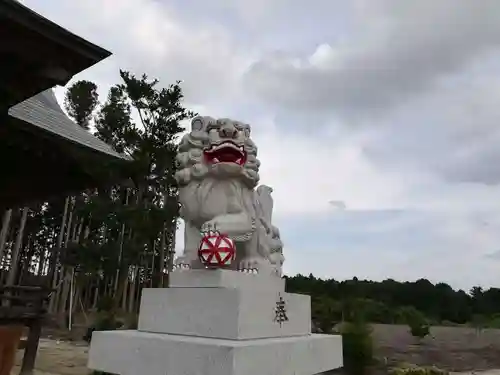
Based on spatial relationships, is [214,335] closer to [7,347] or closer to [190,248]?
[190,248]

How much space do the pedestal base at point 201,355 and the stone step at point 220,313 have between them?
61mm

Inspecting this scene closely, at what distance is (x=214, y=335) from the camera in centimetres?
223

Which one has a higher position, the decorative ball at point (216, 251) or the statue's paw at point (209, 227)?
the statue's paw at point (209, 227)

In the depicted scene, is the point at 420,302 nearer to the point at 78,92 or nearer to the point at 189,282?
the point at 78,92

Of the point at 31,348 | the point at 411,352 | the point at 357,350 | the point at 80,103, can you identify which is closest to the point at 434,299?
the point at 411,352

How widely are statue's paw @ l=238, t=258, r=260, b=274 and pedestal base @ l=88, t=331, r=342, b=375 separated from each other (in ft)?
1.52

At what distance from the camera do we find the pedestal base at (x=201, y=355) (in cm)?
197

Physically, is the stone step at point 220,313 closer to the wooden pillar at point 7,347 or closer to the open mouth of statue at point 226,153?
the open mouth of statue at point 226,153

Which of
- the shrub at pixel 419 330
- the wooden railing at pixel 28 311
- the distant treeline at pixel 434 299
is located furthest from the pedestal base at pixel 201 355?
the distant treeline at pixel 434 299

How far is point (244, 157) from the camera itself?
2934 mm

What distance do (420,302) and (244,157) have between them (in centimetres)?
2499

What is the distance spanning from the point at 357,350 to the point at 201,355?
242 inches

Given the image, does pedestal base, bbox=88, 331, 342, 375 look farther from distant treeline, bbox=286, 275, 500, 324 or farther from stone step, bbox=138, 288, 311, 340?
distant treeline, bbox=286, 275, 500, 324

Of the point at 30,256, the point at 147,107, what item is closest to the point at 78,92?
the point at 147,107
